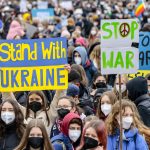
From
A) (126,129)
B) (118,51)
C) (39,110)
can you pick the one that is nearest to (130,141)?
(126,129)

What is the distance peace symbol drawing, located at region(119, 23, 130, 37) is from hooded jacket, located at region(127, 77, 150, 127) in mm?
991

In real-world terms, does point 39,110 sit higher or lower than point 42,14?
lower

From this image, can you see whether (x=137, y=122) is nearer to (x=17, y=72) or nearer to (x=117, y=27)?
(x=117, y=27)

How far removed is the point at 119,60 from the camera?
29.6 feet

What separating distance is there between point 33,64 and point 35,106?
98 cm

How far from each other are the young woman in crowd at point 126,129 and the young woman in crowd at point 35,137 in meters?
0.73

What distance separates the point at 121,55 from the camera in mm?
8945

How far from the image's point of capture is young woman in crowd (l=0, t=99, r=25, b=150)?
9016mm

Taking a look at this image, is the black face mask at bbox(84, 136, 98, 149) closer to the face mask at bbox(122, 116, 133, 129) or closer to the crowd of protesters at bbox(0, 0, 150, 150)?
the crowd of protesters at bbox(0, 0, 150, 150)

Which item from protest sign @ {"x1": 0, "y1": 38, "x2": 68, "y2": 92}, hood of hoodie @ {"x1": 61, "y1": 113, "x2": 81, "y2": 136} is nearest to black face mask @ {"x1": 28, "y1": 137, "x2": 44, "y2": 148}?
hood of hoodie @ {"x1": 61, "y1": 113, "x2": 81, "y2": 136}

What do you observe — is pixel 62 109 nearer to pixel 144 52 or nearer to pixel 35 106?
pixel 35 106

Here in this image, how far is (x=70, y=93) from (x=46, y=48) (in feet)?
1.97

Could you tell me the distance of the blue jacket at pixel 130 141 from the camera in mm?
8828

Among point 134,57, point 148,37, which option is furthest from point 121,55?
point 148,37
